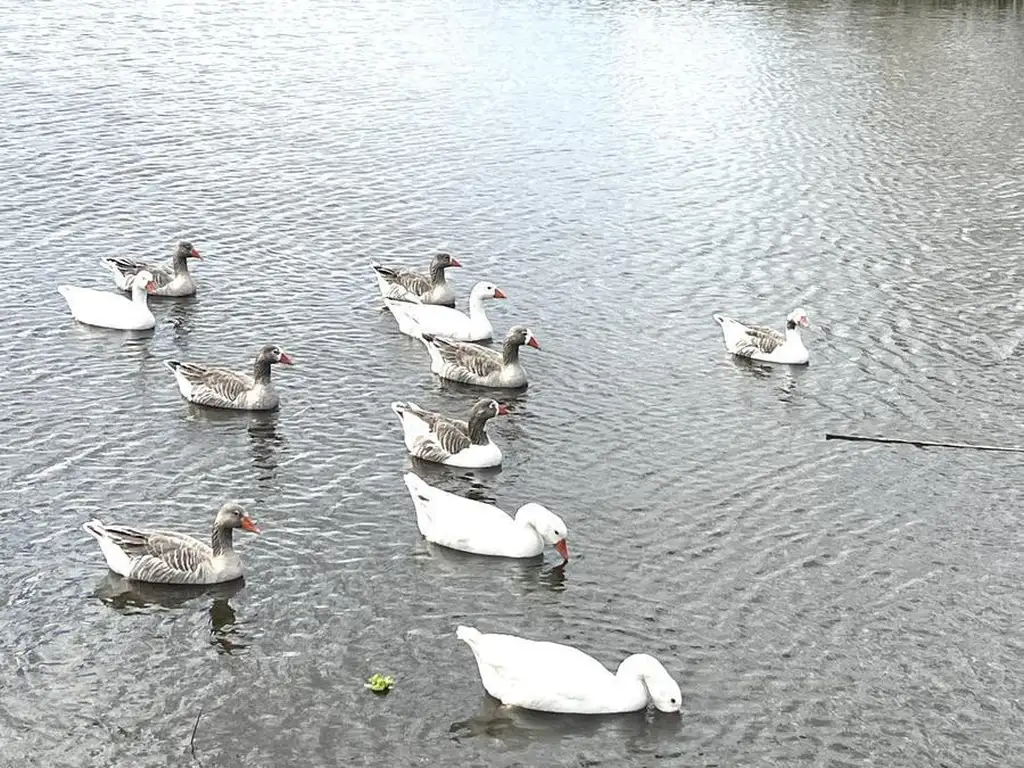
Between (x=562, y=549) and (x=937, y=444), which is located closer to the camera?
(x=562, y=549)

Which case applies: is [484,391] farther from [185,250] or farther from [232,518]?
[232,518]

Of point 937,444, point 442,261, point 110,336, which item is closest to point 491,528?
point 937,444

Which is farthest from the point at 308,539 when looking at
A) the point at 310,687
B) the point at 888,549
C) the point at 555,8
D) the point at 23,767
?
the point at 555,8

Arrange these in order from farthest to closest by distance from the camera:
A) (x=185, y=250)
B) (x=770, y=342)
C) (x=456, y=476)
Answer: (x=185, y=250), (x=770, y=342), (x=456, y=476)

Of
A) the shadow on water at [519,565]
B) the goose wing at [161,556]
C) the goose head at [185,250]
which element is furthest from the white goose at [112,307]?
the shadow on water at [519,565]

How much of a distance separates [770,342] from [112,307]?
11.6 m

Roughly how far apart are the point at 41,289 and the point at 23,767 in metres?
16.2

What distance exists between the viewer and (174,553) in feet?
64.6

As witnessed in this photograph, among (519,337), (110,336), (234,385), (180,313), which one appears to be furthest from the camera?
(180,313)

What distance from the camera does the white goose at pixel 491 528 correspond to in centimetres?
2064

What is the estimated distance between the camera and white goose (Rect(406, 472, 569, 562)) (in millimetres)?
20641

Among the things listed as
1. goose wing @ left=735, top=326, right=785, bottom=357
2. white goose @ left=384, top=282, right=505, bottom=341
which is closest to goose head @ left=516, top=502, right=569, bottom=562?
white goose @ left=384, top=282, right=505, bottom=341

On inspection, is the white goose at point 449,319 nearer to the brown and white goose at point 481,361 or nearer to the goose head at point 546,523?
the brown and white goose at point 481,361

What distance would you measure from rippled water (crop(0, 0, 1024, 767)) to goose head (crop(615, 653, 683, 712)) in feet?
0.67
